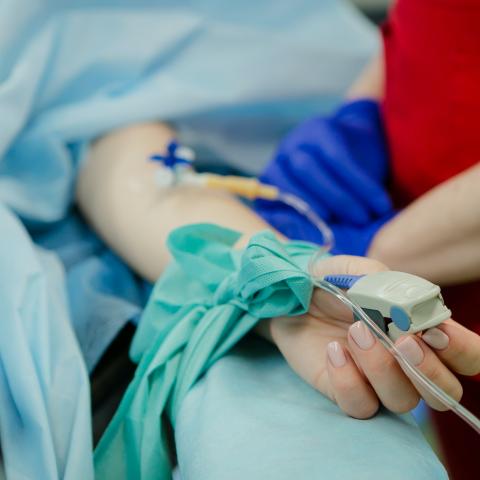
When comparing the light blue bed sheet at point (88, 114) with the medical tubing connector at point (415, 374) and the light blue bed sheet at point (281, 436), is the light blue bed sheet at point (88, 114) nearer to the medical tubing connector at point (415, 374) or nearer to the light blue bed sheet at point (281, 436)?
the light blue bed sheet at point (281, 436)

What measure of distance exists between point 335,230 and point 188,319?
237 millimetres

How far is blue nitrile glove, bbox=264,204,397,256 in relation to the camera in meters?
0.70

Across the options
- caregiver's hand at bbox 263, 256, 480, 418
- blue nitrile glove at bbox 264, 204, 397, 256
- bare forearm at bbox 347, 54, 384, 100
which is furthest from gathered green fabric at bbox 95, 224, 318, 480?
bare forearm at bbox 347, 54, 384, 100

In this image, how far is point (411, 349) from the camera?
42cm

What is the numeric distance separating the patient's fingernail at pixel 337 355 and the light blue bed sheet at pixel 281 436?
→ 0.16 feet

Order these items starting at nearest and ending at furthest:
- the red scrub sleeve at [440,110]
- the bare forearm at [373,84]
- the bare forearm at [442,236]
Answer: the bare forearm at [442,236], the red scrub sleeve at [440,110], the bare forearm at [373,84]

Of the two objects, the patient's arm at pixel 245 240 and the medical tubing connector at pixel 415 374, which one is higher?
the medical tubing connector at pixel 415 374

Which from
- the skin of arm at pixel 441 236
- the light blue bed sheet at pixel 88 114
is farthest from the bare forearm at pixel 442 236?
the light blue bed sheet at pixel 88 114

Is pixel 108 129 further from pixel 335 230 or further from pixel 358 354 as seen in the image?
pixel 358 354

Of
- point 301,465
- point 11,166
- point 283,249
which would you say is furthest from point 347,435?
point 11,166

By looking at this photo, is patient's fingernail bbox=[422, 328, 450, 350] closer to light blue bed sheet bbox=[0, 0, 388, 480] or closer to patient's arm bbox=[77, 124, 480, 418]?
patient's arm bbox=[77, 124, 480, 418]

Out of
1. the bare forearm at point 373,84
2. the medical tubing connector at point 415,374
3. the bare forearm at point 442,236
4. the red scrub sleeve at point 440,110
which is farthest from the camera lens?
the bare forearm at point 373,84

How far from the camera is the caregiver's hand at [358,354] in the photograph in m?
0.43

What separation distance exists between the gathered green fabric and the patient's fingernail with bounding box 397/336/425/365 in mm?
100
